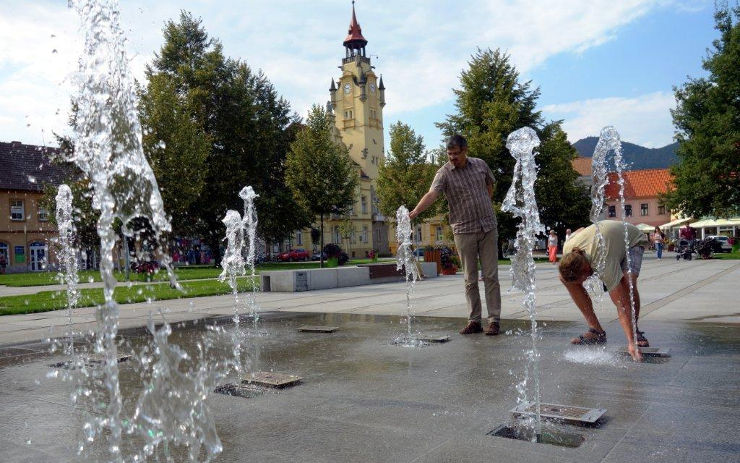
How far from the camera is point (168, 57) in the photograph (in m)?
36.3

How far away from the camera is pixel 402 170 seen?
42.2 m

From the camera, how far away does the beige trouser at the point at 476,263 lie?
20.0 ft

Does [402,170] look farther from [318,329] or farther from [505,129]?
[318,329]

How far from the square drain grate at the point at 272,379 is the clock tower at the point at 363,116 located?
7206 centimetres

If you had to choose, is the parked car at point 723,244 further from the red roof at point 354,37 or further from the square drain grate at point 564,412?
the red roof at point 354,37

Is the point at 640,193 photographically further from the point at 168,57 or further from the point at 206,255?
the point at 168,57

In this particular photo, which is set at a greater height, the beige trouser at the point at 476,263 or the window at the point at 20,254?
the window at the point at 20,254

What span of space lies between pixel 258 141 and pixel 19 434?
34.6m

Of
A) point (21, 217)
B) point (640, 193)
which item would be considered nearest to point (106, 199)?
point (21, 217)

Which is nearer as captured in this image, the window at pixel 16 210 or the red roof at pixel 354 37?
the window at pixel 16 210

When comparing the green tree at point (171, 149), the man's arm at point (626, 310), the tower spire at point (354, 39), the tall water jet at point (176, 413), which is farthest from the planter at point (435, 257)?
the tower spire at point (354, 39)

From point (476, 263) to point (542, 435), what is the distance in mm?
3501

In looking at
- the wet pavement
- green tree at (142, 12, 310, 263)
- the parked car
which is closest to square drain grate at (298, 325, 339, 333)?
the wet pavement

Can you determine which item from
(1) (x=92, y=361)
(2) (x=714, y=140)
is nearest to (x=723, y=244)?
(2) (x=714, y=140)
